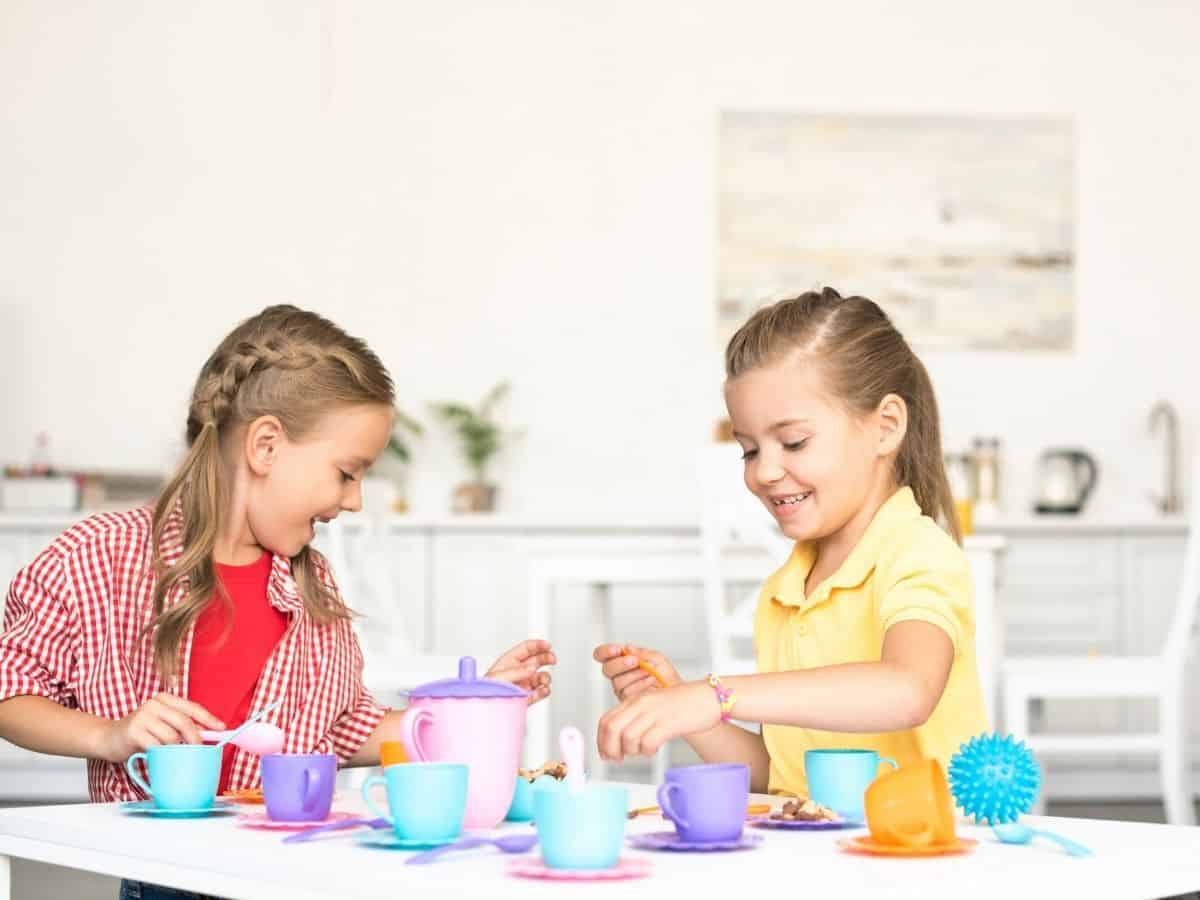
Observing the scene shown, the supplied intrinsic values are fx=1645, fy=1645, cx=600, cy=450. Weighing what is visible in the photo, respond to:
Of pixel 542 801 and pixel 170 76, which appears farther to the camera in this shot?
pixel 170 76

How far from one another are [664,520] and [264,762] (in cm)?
365

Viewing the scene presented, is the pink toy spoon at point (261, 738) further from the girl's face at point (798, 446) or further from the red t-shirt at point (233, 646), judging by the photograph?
the girl's face at point (798, 446)

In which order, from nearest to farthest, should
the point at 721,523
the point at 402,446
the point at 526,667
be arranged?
1. the point at 526,667
2. the point at 721,523
3. the point at 402,446

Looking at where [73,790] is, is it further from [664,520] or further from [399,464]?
[664,520]

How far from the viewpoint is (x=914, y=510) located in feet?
4.87

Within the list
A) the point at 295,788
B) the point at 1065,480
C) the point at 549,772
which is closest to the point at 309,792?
the point at 295,788

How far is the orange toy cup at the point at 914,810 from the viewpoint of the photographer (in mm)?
913

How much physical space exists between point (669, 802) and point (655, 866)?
8 cm

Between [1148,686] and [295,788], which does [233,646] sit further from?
[1148,686]

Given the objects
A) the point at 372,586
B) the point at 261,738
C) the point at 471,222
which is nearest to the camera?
the point at 261,738

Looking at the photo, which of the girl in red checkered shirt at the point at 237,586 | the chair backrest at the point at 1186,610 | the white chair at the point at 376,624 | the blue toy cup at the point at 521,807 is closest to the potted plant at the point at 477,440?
the white chair at the point at 376,624

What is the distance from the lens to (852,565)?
1.45 meters

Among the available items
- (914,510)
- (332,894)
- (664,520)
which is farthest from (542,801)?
(664,520)

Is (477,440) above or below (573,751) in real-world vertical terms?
above
